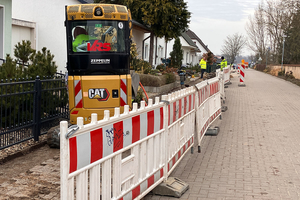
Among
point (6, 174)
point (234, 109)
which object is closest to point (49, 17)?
point (234, 109)

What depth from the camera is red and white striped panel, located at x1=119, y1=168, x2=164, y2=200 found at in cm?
420

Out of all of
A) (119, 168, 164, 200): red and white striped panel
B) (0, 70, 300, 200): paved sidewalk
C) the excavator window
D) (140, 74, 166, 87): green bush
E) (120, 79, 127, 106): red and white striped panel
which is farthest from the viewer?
(140, 74, 166, 87): green bush

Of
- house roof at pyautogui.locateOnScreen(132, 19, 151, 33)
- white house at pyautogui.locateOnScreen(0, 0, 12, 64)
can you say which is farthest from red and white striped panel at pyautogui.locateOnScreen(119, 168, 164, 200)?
house roof at pyautogui.locateOnScreen(132, 19, 151, 33)

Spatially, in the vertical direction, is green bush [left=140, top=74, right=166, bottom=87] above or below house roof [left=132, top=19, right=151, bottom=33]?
below

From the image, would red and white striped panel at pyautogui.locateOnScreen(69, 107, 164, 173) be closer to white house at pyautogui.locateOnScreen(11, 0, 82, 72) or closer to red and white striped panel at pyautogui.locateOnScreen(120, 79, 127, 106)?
red and white striped panel at pyautogui.locateOnScreen(120, 79, 127, 106)

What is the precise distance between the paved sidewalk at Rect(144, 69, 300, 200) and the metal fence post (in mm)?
3171

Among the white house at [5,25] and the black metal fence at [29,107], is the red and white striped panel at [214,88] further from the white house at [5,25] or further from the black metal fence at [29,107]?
the white house at [5,25]

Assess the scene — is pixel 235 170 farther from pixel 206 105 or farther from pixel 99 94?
pixel 99 94

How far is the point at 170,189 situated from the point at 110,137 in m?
1.81

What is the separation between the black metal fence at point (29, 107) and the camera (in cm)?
670

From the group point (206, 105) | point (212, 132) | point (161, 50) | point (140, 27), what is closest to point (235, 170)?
point (206, 105)

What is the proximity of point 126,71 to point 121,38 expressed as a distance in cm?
81

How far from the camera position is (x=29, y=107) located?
752 centimetres

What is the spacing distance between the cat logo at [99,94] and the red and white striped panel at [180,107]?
2.33 m
